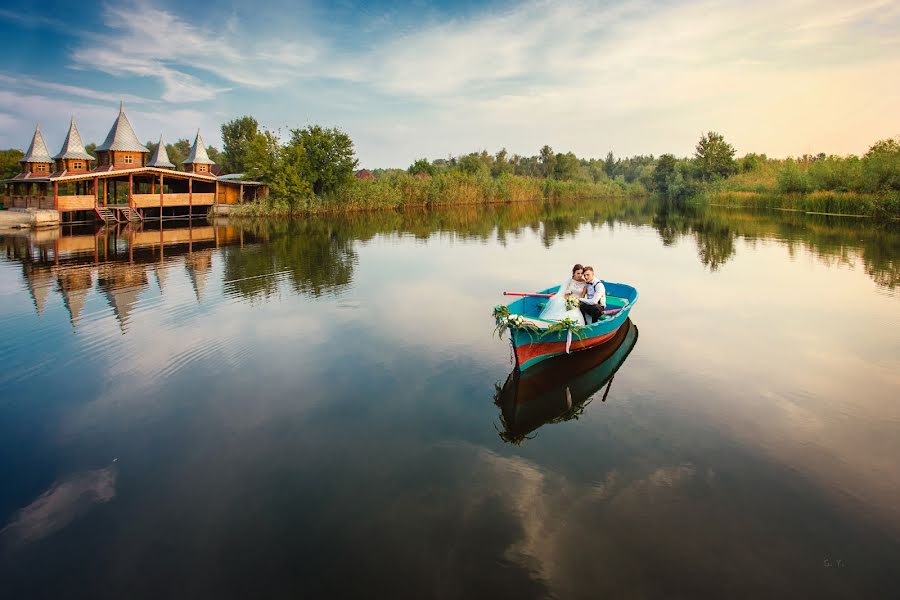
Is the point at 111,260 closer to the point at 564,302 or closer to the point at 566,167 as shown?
the point at 564,302

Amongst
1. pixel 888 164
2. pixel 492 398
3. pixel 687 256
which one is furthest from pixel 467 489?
pixel 888 164

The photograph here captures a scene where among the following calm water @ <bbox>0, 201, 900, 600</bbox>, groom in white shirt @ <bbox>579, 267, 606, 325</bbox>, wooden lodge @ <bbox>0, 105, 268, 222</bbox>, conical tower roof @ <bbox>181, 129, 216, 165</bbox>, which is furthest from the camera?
conical tower roof @ <bbox>181, 129, 216, 165</bbox>

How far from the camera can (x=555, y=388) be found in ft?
29.1

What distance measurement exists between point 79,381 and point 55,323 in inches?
165

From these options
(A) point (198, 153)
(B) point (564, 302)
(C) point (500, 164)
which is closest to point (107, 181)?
(A) point (198, 153)

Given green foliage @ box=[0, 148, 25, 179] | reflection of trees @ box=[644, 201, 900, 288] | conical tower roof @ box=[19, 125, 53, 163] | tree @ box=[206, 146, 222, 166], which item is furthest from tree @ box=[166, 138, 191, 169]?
reflection of trees @ box=[644, 201, 900, 288]

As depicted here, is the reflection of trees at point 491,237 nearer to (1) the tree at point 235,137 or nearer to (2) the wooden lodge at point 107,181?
(2) the wooden lodge at point 107,181

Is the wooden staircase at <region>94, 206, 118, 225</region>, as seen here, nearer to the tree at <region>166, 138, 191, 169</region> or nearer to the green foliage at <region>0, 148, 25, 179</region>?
the green foliage at <region>0, 148, 25, 179</region>

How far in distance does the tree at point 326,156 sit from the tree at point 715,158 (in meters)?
54.0

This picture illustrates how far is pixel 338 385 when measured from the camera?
8.81m

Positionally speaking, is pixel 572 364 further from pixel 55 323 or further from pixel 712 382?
pixel 55 323

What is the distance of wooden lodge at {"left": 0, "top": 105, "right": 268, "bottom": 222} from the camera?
35406 millimetres

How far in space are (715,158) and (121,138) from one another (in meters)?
74.5

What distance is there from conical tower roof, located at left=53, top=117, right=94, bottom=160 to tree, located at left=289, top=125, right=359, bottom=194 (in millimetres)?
17184
